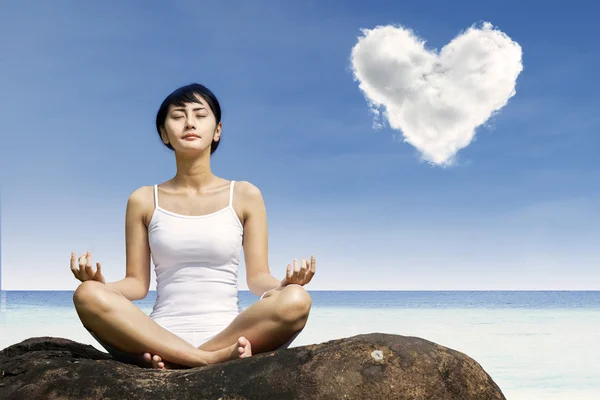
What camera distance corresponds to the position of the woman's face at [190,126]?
3795 mm

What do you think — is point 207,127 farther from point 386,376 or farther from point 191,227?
point 386,376

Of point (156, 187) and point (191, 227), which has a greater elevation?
point (156, 187)

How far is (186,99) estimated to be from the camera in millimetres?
3824

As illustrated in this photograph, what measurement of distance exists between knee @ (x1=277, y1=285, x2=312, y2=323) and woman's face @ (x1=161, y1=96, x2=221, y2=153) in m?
1.22

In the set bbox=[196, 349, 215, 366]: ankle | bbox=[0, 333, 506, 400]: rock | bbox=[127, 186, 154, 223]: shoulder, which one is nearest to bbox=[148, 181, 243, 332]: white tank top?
bbox=[127, 186, 154, 223]: shoulder

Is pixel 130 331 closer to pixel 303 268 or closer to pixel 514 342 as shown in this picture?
pixel 303 268

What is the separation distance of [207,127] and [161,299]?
108 cm

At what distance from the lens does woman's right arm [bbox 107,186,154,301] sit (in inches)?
153

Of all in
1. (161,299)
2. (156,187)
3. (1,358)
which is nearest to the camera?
(1,358)

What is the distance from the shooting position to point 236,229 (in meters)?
3.81

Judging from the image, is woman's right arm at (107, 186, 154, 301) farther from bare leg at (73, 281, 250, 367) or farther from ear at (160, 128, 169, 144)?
bare leg at (73, 281, 250, 367)

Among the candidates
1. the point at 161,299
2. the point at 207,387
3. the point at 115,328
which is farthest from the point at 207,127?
the point at 207,387

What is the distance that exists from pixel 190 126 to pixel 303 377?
1.80 meters

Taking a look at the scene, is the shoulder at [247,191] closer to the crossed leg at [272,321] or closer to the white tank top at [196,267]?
the white tank top at [196,267]
